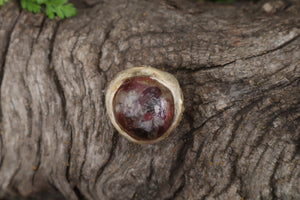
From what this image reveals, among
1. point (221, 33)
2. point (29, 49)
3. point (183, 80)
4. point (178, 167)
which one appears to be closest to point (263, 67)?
point (221, 33)

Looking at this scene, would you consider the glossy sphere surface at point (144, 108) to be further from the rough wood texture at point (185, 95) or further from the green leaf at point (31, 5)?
the green leaf at point (31, 5)

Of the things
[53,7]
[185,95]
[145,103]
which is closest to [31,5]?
[53,7]

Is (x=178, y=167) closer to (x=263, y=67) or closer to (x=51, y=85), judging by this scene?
(x=263, y=67)

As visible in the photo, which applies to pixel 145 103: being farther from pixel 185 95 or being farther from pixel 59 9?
pixel 59 9

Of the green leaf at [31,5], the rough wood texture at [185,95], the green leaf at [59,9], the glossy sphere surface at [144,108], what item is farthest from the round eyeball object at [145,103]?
the green leaf at [31,5]

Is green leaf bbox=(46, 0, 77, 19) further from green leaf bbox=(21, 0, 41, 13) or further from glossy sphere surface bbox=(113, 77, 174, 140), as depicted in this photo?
glossy sphere surface bbox=(113, 77, 174, 140)

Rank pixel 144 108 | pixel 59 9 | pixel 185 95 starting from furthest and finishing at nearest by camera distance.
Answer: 1. pixel 59 9
2. pixel 185 95
3. pixel 144 108

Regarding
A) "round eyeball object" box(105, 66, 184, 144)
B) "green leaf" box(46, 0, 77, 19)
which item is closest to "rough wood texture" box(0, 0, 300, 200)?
"green leaf" box(46, 0, 77, 19)
